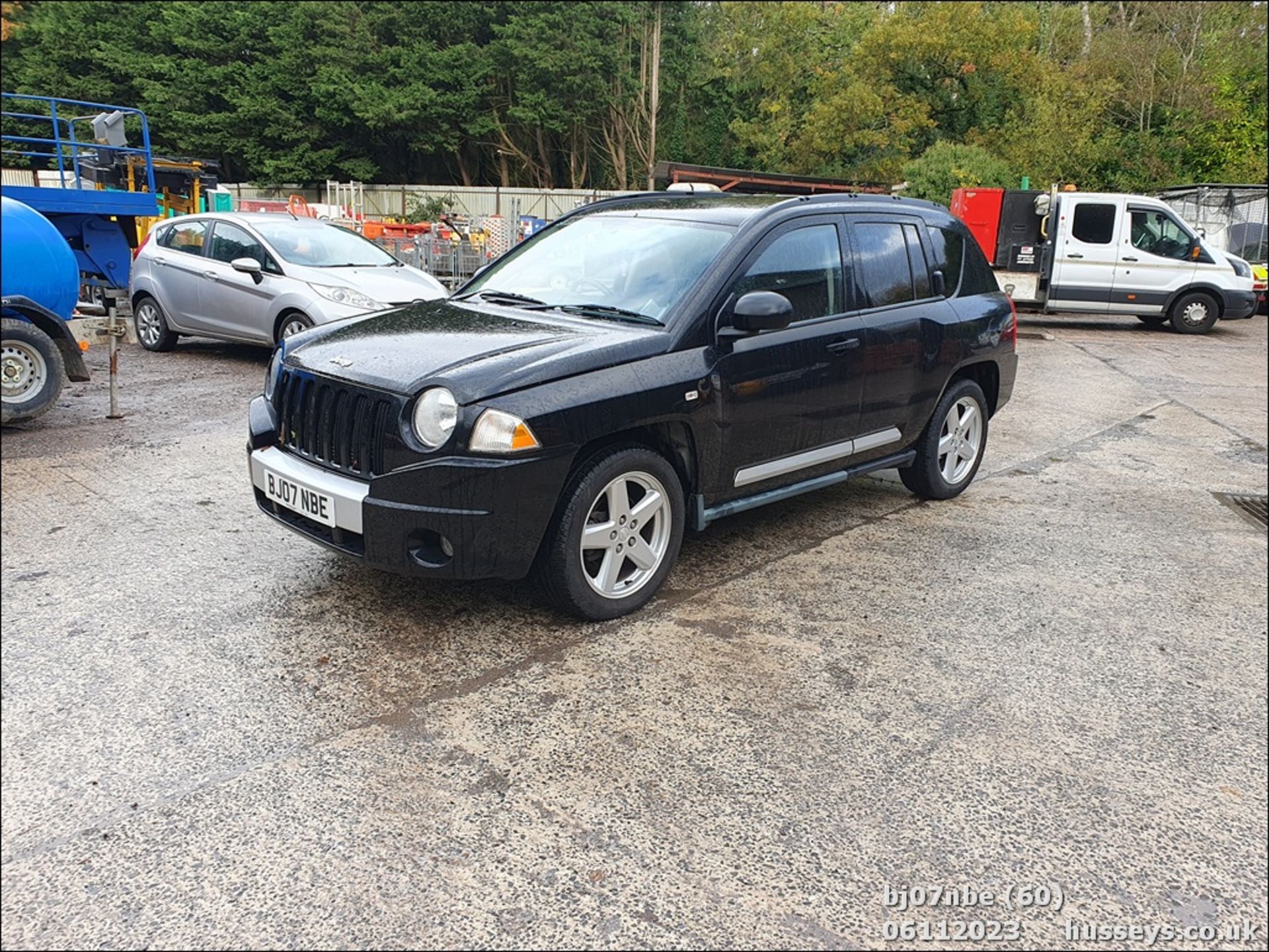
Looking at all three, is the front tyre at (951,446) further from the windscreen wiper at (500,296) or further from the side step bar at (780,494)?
the windscreen wiper at (500,296)

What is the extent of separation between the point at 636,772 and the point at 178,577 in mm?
1668

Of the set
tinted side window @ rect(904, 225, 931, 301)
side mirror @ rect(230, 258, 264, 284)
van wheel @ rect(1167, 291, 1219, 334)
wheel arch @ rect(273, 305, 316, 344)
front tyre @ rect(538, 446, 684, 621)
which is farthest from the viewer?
van wheel @ rect(1167, 291, 1219, 334)

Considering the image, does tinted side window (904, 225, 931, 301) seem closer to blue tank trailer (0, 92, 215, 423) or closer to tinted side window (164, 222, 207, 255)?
blue tank trailer (0, 92, 215, 423)

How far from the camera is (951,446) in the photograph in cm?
578

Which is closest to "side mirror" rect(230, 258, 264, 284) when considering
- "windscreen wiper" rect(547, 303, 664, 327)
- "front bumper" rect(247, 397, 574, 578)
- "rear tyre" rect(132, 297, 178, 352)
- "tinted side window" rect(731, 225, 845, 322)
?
"rear tyre" rect(132, 297, 178, 352)

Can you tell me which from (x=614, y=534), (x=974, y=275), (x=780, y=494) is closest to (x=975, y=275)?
(x=974, y=275)

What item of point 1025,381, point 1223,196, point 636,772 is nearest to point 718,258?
point 636,772

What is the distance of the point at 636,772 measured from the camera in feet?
9.37

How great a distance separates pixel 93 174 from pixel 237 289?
2259mm

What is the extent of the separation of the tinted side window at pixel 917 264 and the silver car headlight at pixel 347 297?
483 cm

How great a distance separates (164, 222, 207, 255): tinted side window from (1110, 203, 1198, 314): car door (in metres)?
13.8

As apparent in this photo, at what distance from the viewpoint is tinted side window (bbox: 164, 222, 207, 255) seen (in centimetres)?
927

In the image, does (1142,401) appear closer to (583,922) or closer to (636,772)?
(636,772)

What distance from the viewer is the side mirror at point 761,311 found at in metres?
3.99
